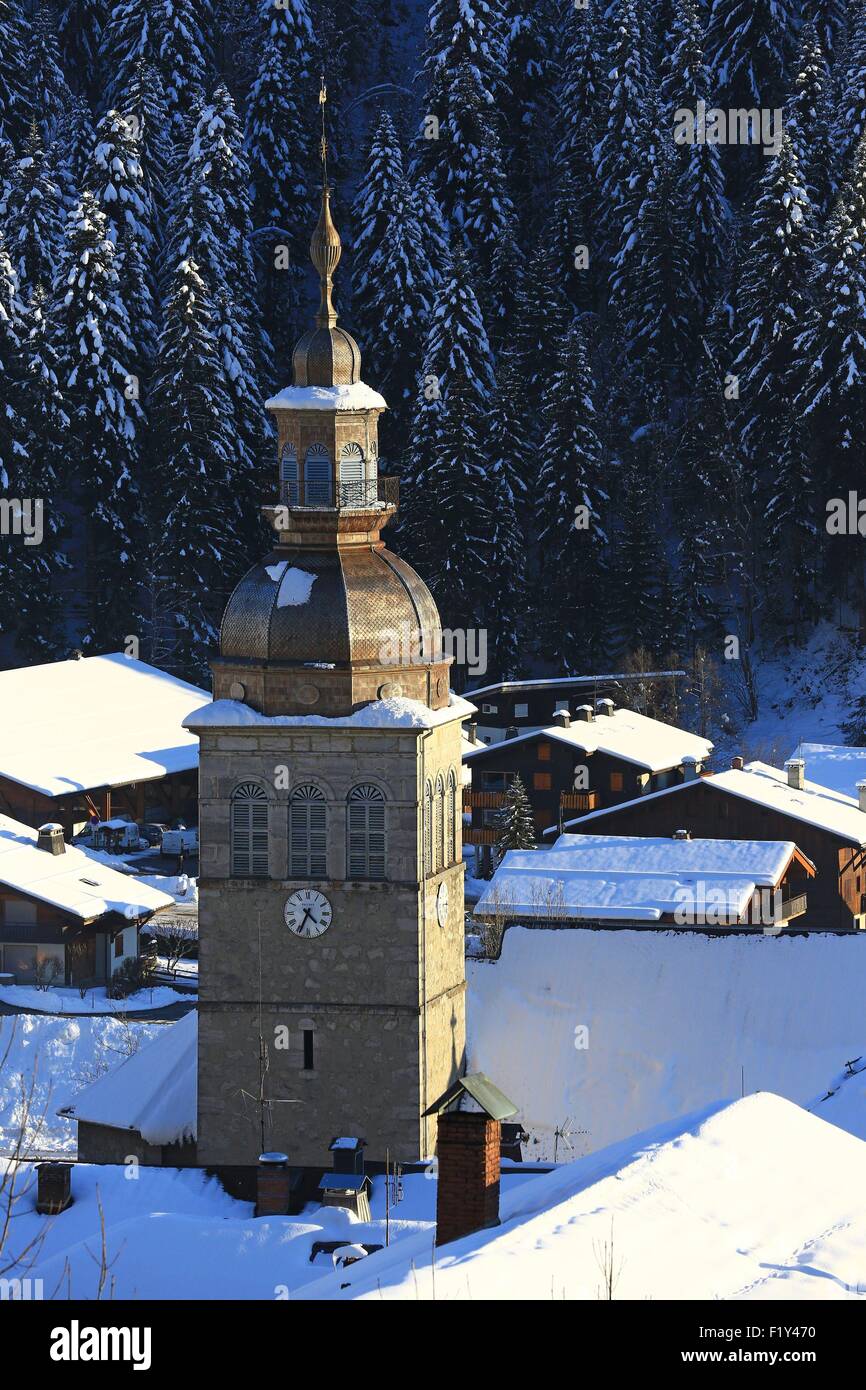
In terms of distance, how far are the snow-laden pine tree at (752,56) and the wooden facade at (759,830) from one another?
138 ft

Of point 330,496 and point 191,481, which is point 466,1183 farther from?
point 191,481

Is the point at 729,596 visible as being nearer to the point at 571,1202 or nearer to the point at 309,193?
the point at 309,193

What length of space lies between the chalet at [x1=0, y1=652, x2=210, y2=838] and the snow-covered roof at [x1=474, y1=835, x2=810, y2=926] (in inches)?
784

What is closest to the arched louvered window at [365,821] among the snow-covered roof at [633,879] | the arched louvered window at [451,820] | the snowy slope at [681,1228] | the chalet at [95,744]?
the arched louvered window at [451,820]

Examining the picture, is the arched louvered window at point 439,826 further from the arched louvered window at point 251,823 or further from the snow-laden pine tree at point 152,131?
the snow-laden pine tree at point 152,131

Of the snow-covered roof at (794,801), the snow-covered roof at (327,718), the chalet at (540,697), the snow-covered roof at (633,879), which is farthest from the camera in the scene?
the chalet at (540,697)

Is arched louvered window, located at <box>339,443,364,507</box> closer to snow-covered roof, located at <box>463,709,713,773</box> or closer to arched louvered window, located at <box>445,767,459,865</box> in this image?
arched louvered window, located at <box>445,767,459,865</box>

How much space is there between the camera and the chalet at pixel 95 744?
293 ft

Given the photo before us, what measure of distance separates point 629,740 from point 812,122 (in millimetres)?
29130

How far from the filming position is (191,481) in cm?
9900

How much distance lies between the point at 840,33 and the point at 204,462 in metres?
33.1

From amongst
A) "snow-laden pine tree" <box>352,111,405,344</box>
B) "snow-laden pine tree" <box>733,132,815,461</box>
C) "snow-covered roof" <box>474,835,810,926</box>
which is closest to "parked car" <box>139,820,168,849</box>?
"snow-covered roof" <box>474,835,810,926</box>

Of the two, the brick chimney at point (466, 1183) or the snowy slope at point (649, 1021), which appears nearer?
the brick chimney at point (466, 1183)

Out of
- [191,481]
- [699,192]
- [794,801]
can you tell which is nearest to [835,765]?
[794,801]
